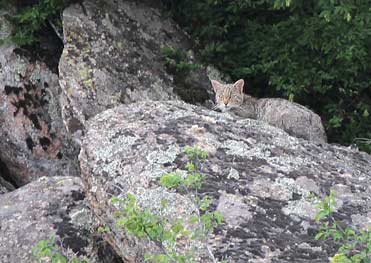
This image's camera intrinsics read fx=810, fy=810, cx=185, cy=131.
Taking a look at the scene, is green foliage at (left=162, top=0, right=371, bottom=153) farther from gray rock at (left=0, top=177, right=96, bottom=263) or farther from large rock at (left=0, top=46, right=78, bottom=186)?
gray rock at (left=0, top=177, right=96, bottom=263)

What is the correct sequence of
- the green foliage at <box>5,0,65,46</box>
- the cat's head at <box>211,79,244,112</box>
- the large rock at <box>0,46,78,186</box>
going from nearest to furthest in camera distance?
1. the cat's head at <box>211,79,244,112</box>
2. the large rock at <box>0,46,78,186</box>
3. the green foliage at <box>5,0,65,46</box>

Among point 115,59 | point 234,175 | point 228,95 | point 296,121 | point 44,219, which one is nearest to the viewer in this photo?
point 234,175

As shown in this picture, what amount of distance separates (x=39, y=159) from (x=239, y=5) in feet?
11.4

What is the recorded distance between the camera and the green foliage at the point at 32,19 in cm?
1092

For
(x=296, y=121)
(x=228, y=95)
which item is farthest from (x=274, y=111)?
(x=228, y=95)

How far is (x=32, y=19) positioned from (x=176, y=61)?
204 centimetres

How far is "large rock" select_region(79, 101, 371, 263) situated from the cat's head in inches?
69.6

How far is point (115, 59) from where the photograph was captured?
10539 millimetres

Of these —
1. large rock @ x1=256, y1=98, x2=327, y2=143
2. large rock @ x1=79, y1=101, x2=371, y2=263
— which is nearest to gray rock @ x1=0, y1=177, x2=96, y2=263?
large rock @ x1=79, y1=101, x2=371, y2=263

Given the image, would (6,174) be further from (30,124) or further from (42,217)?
(42,217)

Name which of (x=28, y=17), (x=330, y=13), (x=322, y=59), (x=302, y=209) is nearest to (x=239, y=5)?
(x=322, y=59)

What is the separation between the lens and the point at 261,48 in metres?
11.2

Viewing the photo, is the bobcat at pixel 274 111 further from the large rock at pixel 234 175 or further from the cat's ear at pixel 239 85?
the large rock at pixel 234 175

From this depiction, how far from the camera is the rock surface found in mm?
8078
